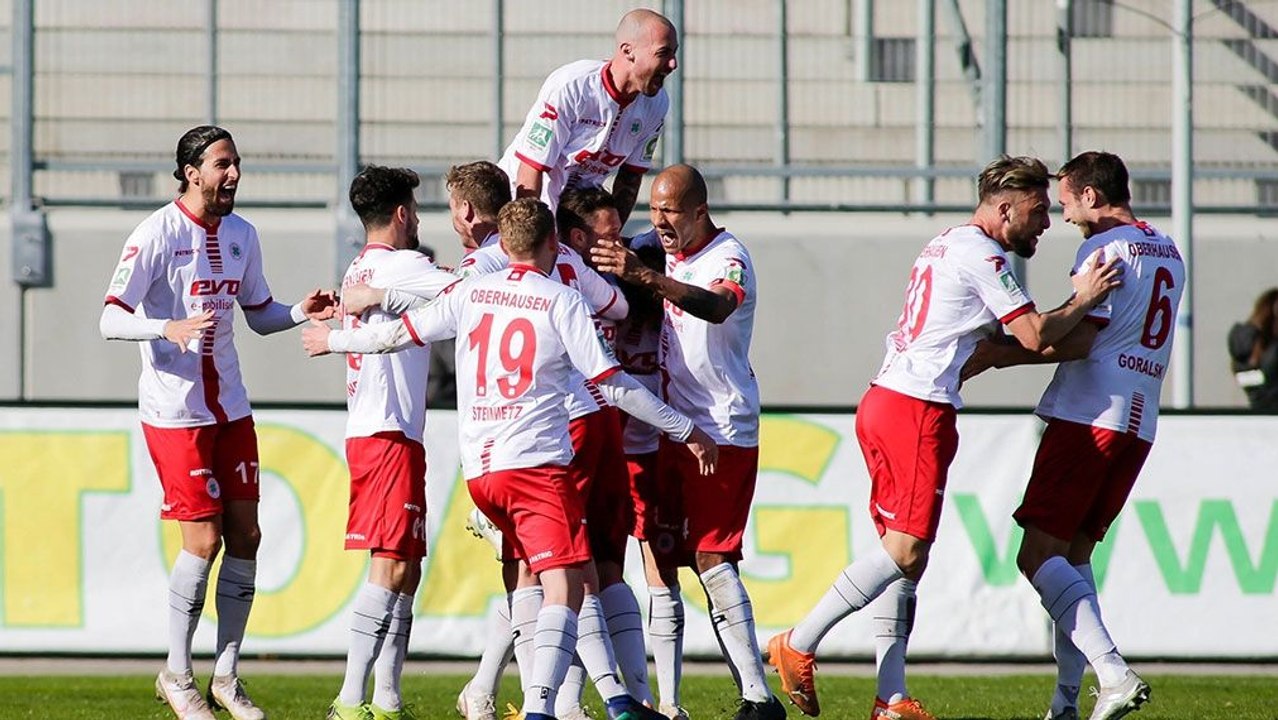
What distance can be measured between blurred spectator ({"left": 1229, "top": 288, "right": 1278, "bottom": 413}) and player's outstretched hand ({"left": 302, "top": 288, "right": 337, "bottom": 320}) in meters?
8.18

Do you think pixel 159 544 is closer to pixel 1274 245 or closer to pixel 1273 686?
pixel 1273 686

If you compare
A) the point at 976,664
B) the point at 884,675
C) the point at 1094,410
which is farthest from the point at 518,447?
the point at 976,664

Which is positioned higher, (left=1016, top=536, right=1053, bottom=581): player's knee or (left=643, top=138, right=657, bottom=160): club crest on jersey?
(left=643, top=138, right=657, bottom=160): club crest on jersey

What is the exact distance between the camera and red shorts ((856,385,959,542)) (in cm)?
751

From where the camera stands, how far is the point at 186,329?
23.8ft

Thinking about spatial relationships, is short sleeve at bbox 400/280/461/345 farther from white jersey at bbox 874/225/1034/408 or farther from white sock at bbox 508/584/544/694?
white jersey at bbox 874/225/1034/408

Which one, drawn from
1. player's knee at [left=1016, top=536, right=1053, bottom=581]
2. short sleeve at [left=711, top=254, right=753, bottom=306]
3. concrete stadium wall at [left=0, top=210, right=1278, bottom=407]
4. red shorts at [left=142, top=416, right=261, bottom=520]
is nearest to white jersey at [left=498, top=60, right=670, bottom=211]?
short sleeve at [left=711, top=254, right=753, bottom=306]

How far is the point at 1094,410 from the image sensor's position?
771 centimetres

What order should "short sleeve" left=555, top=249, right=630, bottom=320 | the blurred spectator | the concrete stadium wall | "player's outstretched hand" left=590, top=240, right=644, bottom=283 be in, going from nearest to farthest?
"player's outstretched hand" left=590, top=240, right=644, bottom=283 < "short sleeve" left=555, top=249, right=630, bottom=320 < the concrete stadium wall < the blurred spectator

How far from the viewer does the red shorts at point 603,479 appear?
23.7 ft

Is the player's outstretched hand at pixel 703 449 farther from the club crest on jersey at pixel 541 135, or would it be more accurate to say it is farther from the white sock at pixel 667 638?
the club crest on jersey at pixel 541 135

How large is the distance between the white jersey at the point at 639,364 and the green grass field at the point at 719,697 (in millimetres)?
1393

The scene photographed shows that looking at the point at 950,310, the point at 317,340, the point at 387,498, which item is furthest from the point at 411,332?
the point at 950,310

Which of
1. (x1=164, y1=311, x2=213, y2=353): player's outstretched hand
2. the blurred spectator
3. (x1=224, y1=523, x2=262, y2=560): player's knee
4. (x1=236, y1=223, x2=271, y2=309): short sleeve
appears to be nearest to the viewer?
(x1=164, y1=311, x2=213, y2=353): player's outstretched hand
